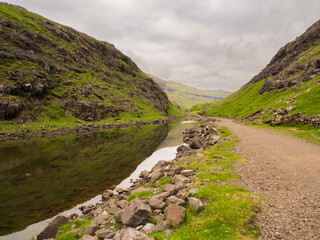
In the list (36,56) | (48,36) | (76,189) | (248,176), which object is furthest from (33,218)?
(48,36)

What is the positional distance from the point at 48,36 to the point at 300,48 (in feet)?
801

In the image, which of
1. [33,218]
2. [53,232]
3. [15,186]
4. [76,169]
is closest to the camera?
[53,232]

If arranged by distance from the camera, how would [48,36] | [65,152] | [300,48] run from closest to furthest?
[65,152] < [48,36] < [300,48]

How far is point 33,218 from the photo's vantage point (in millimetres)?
16016

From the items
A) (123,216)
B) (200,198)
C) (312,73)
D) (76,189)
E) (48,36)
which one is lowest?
(76,189)

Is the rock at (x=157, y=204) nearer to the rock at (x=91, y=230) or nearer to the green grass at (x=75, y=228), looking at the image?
the rock at (x=91, y=230)

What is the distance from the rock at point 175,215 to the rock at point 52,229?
9.96m

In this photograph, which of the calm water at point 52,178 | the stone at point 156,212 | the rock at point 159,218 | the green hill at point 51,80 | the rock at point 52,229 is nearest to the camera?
the rock at point 159,218

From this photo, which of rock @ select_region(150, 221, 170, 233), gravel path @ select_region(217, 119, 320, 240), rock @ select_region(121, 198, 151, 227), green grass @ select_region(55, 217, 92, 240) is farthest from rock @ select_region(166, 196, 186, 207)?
green grass @ select_region(55, 217, 92, 240)

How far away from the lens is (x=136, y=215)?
11750 mm

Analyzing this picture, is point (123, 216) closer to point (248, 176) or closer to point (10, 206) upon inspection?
point (248, 176)

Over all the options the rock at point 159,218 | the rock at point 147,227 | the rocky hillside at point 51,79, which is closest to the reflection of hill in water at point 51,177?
the rock at point 147,227

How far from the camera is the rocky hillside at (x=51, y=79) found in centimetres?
8188

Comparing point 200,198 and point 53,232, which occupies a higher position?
point 200,198
